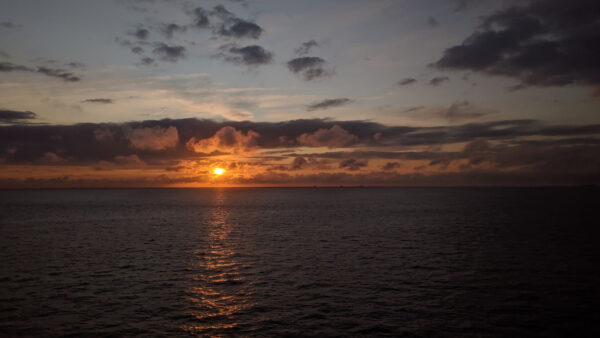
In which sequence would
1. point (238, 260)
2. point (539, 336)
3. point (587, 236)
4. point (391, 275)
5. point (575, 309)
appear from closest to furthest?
point (539, 336)
point (575, 309)
point (391, 275)
point (238, 260)
point (587, 236)

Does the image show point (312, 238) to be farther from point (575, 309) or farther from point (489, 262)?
point (575, 309)

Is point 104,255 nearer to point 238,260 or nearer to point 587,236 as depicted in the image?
point 238,260

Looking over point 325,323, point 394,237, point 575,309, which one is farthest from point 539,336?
point 394,237

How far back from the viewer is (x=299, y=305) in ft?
109

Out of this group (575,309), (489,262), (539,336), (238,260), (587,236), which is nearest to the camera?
(539,336)

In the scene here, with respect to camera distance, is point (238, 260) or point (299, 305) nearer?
point (299, 305)

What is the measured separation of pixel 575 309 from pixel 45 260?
62263mm

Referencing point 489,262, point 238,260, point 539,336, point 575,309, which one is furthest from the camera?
point 238,260

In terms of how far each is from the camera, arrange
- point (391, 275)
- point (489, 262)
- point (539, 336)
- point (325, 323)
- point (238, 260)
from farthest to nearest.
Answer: point (238, 260), point (489, 262), point (391, 275), point (325, 323), point (539, 336)

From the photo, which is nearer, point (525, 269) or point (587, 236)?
point (525, 269)

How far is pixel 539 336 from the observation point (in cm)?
2659

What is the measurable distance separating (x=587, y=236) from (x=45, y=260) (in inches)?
3665

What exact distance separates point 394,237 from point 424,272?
30.6 m

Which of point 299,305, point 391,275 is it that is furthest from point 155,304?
point 391,275
